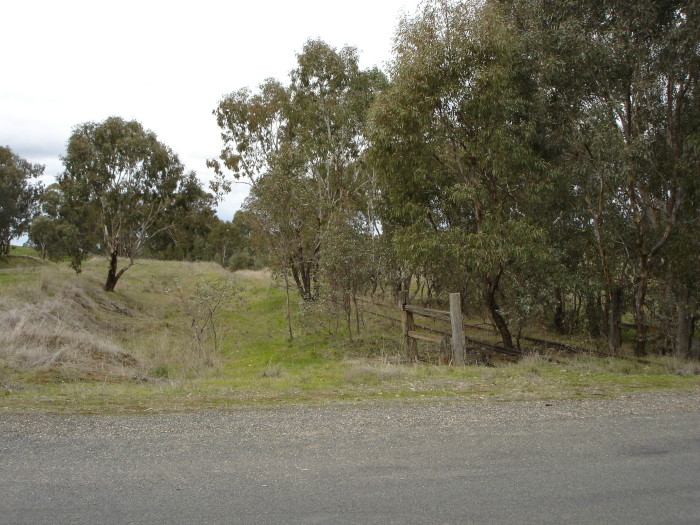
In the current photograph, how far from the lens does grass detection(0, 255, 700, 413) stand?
8.11m

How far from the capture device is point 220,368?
14.1 m

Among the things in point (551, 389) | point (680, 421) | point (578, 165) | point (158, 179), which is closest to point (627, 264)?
point (578, 165)

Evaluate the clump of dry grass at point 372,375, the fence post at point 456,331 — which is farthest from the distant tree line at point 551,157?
the clump of dry grass at point 372,375

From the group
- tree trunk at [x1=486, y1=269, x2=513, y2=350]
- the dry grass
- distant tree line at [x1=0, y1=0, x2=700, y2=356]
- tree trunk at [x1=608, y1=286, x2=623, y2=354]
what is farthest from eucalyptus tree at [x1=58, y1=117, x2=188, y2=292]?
tree trunk at [x1=608, y1=286, x2=623, y2=354]

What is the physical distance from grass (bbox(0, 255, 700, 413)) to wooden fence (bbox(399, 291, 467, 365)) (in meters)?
0.69

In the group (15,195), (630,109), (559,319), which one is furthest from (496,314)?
(15,195)

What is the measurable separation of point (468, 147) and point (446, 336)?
16.8 ft

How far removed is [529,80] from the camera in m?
15.5

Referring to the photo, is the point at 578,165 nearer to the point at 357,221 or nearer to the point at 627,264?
the point at 627,264

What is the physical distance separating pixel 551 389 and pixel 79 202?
26.0 metres

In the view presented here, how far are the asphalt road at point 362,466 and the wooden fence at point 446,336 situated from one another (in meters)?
6.07

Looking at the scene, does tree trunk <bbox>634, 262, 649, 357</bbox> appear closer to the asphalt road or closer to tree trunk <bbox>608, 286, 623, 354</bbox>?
tree trunk <bbox>608, 286, 623, 354</bbox>

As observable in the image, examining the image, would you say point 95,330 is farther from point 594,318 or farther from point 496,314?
point 594,318

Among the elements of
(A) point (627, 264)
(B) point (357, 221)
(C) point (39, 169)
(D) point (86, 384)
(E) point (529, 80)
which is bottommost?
(D) point (86, 384)
